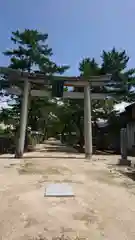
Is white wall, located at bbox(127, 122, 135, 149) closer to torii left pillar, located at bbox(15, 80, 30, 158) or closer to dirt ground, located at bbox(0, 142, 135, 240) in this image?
torii left pillar, located at bbox(15, 80, 30, 158)

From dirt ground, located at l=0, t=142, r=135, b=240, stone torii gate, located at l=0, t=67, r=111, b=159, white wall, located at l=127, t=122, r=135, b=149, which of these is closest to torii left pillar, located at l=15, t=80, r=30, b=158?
stone torii gate, located at l=0, t=67, r=111, b=159

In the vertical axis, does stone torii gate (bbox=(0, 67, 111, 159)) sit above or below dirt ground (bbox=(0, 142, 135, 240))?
above

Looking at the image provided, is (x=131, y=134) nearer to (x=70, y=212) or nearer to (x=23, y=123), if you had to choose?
(x=23, y=123)

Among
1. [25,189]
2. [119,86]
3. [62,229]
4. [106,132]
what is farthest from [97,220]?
[106,132]

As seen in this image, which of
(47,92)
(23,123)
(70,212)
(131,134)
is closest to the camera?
(70,212)

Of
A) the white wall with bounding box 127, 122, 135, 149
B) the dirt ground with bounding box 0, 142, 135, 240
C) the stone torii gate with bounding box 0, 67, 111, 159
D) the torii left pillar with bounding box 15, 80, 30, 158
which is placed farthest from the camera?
the white wall with bounding box 127, 122, 135, 149

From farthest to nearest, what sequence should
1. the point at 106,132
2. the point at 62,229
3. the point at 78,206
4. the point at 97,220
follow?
the point at 106,132, the point at 78,206, the point at 97,220, the point at 62,229

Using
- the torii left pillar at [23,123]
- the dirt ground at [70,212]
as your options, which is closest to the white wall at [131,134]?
the torii left pillar at [23,123]

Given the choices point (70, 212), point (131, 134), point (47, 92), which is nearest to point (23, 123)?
point (47, 92)

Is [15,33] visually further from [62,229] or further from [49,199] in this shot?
[62,229]

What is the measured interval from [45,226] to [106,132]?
66.9ft

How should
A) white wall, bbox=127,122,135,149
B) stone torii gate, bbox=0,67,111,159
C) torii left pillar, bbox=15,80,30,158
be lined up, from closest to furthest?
1. torii left pillar, bbox=15,80,30,158
2. stone torii gate, bbox=0,67,111,159
3. white wall, bbox=127,122,135,149

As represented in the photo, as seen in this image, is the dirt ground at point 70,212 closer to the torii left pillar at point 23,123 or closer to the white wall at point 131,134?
the torii left pillar at point 23,123

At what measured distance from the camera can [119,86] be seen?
19.4m
